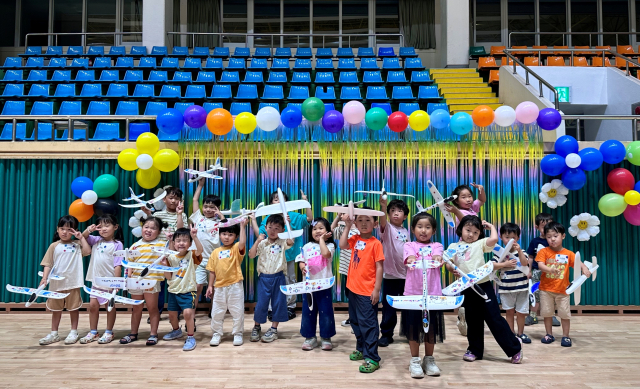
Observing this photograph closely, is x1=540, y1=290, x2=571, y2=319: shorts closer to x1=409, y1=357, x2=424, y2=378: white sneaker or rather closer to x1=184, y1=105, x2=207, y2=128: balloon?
x1=409, y1=357, x2=424, y2=378: white sneaker

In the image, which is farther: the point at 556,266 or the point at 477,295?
the point at 556,266

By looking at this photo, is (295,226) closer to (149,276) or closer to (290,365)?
(149,276)

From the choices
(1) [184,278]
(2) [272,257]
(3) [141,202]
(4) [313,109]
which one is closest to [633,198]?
(4) [313,109]

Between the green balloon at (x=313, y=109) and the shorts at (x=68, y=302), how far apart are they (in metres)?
2.85

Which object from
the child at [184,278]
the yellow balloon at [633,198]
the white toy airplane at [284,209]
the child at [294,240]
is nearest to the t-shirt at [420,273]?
→ the white toy airplane at [284,209]

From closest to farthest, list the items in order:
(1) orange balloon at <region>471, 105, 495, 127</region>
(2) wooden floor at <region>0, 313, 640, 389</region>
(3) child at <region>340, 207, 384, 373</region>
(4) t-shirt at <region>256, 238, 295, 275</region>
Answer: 1. (2) wooden floor at <region>0, 313, 640, 389</region>
2. (3) child at <region>340, 207, 384, 373</region>
3. (4) t-shirt at <region>256, 238, 295, 275</region>
4. (1) orange balloon at <region>471, 105, 495, 127</region>

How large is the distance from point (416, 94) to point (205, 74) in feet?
12.9

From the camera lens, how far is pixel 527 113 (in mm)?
5395

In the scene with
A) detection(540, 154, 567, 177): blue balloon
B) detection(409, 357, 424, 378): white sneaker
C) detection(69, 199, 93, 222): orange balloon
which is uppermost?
detection(540, 154, 567, 177): blue balloon

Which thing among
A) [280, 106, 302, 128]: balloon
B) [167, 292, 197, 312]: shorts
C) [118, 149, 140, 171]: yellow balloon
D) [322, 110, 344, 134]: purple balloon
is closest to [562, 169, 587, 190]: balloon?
[322, 110, 344, 134]: purple balloon

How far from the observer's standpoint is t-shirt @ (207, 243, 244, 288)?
438cm

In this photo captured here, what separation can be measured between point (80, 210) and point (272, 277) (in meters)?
2.39

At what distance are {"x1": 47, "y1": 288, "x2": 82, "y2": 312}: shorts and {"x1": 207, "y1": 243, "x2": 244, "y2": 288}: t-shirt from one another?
50.6 inches

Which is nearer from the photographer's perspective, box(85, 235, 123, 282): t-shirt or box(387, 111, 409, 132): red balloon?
box(85, 235, 123, 282): t-shirt
